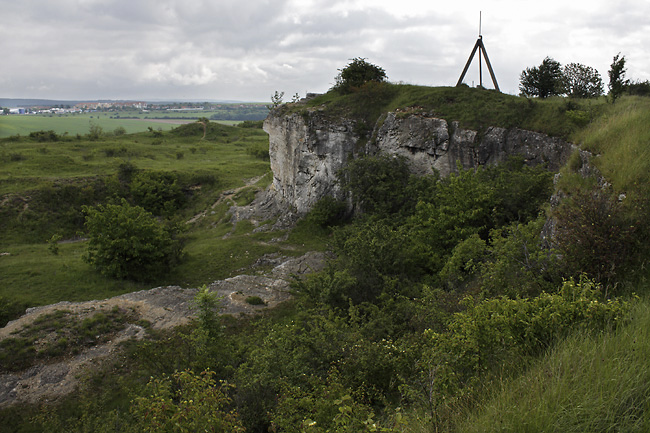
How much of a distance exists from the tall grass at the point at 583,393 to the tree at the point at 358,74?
26018 mm

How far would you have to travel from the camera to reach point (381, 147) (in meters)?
25.7

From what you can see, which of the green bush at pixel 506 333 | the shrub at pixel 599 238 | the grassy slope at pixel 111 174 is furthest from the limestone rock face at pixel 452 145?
the green bush at pixel 506 333

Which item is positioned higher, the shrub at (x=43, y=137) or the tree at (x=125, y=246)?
the shrub at (x=43, y=137)

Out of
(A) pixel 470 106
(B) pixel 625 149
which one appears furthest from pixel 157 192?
(B) pixel 625 149

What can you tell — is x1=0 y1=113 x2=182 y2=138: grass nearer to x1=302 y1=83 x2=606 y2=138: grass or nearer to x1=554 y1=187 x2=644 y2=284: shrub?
x1=302 y1=83 x2=606 y2=138: grass

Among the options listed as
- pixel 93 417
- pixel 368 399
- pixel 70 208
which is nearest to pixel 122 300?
pixel 93 417

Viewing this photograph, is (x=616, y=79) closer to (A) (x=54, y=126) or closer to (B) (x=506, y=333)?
(B) (x=506, y=333)

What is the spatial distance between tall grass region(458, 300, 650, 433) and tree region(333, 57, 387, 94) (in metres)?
26.0

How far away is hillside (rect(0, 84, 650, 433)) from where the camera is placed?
4.57m

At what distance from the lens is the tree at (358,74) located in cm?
2819

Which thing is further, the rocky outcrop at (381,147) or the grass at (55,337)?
the rocky outcrop at (381,147)

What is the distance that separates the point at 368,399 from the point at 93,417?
24.9 feet

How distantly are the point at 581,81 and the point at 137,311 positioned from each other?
25.0 metres

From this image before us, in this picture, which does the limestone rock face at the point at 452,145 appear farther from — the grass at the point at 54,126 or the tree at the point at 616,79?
the grass at the point at 54,126
